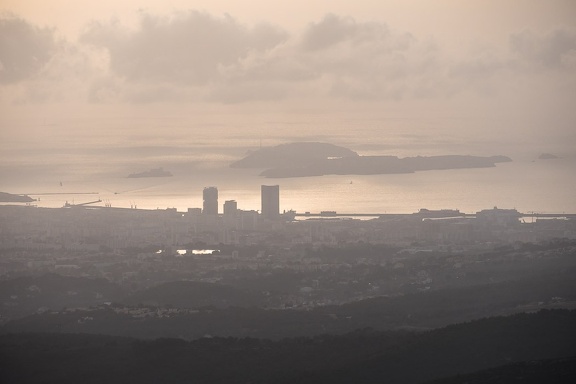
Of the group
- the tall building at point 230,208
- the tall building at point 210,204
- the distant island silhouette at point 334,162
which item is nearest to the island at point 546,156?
the distant island silhouette at point 334,162

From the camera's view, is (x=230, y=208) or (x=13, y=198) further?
(x=13, y=198)

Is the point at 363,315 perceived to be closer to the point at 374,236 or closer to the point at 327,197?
the point at 374,236

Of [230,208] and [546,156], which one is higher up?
[546,156]

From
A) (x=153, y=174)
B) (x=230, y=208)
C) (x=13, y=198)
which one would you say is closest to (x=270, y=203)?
(x=230, y=208)

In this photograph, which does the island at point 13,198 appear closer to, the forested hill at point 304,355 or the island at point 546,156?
the island at point 546,156

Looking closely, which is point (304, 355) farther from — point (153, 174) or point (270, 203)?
point (153, 174)

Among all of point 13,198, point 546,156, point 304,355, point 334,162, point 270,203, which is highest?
point 546,156

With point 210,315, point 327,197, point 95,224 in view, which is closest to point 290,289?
point 210,315

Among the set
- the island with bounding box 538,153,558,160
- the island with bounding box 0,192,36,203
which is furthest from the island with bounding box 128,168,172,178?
the island with bounding box 538,153,558,160
